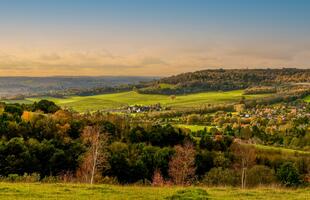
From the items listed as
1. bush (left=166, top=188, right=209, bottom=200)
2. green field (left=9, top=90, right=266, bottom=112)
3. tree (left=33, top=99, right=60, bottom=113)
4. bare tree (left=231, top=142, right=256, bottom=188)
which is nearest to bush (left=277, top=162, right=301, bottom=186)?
bare tree (left=231, top=142, right=256, bottom=188)

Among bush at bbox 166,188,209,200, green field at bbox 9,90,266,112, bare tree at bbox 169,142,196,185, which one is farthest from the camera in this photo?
green field at bbox 9,90,266,112

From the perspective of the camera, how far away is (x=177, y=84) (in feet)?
644

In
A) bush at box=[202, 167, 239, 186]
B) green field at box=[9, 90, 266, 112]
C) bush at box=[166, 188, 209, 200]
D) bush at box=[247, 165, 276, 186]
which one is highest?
bush at box=[166, 188, 209, 200]

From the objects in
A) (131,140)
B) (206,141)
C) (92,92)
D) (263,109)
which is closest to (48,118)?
(131,140)

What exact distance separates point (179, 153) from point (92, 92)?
146212 millimetres

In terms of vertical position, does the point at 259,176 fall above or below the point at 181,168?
below

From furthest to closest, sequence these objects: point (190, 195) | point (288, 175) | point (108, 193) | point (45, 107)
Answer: point (45, 107) → point (288, 175) → point (108, 193) → point (190, 195)

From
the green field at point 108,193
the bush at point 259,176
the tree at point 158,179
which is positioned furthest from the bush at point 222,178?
the green field at point 108,193

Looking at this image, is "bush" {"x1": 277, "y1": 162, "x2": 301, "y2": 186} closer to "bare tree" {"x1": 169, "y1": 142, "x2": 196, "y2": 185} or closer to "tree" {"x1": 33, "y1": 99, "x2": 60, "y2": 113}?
"bare tree" {"x1": 169, "y1": 142, "x2": 196, "y2": 185}

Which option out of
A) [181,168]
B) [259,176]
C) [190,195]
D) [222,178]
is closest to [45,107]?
[181,168]

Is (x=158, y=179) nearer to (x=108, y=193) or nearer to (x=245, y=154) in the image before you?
(x=108, y=193)

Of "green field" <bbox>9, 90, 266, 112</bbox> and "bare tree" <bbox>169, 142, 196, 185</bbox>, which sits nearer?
"bare tree" <bbox>169, 142, 196, 185</bbox>

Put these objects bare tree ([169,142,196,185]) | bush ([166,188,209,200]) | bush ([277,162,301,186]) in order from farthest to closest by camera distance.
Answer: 1. bush ([277,162,301,186])
2. bare tree ([169,142,196,185])
3. bush ([166,188,209,200])

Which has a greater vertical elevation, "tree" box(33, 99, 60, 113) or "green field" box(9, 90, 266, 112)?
"tree" box(33, 99, 60, 113)
